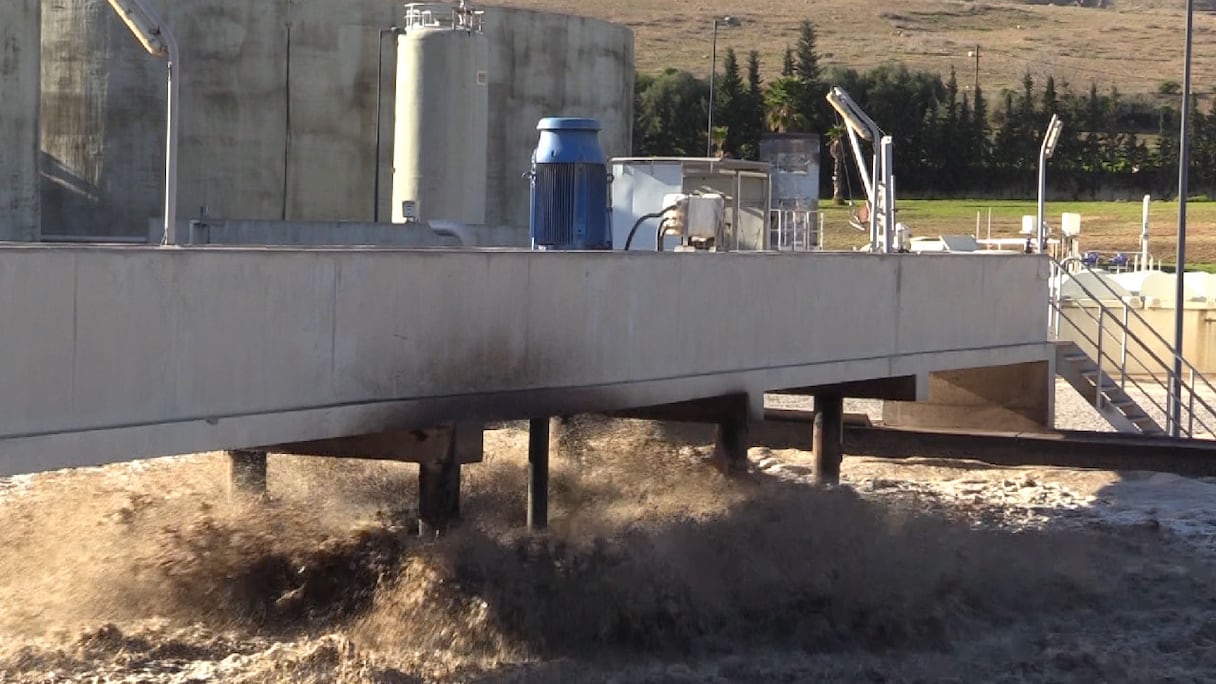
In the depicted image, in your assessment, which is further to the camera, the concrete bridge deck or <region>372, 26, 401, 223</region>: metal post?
<region>372, 26, 401, 223</region>: metal post

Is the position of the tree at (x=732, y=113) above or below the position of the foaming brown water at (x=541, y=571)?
above

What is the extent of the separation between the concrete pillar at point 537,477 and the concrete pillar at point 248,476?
2.51 metres

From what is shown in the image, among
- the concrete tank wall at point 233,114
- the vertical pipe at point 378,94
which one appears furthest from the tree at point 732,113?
the vertical pipe at point 378,94

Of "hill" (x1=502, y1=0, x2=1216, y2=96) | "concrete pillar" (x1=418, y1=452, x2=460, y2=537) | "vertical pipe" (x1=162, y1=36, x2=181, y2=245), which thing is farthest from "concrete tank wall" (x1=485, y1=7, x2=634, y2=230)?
"hill" (x1=502, y1=0, x2=1216, y2=96)

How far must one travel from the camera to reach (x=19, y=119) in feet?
108

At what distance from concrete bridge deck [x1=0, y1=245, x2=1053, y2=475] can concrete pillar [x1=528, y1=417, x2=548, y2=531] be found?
4.99 feet

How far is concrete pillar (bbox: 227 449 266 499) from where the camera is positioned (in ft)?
50.3

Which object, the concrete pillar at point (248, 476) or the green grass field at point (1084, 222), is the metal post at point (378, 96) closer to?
the concrete pillar at point (248, 476)

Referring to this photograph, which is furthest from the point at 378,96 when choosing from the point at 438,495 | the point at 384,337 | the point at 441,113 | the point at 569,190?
the point at 384,337

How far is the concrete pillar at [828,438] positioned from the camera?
18250mm

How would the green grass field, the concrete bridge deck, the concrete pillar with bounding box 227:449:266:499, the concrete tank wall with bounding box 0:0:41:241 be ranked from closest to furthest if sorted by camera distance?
the concrete bridge deck
the concrete pillar with bounding box 227:449:266:499
the concrete tank wall with bounding box 0:0:41:241
the green grass field

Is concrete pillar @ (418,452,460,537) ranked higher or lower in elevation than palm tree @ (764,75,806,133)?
lower

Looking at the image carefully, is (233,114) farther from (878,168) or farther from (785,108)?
(785,108)

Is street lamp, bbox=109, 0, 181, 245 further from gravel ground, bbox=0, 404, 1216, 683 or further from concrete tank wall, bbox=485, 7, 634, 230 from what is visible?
concrete tank wall, bbox=485, 7, 634, 230
